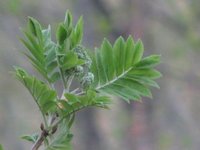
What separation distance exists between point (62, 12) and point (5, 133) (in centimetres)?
306

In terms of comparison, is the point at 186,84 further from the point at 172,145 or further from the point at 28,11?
the point at 28,11

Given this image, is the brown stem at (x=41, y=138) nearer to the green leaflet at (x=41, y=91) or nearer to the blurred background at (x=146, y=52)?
the green leaflet at (x=41, y=91)

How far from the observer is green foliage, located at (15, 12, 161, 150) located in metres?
1.00

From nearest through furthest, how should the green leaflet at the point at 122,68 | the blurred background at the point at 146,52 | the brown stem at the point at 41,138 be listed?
the brown stem at the point at 41,138 < the green leaflet at the point at 122,68 < the blurred background at the point at 146,52

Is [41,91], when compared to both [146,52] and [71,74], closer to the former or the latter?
[71,74]

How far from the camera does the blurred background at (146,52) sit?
7.39 metres

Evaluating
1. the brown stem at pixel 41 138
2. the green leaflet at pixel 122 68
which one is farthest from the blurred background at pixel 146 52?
the brown stem at pixel 41 138

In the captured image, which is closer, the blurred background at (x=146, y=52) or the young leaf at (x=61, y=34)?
the young leaf at (x=61, y=34)

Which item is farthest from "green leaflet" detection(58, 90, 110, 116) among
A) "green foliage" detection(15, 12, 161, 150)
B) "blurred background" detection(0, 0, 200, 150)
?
"blurred background" detection(0, 0, 200, 150)

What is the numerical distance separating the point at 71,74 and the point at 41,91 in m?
0.06

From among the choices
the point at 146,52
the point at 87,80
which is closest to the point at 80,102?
the point at 87,80

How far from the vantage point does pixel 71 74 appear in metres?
1.02

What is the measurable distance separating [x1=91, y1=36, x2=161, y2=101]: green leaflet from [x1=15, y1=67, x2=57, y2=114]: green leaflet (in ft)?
0.36

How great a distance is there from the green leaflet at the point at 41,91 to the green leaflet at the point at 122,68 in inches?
4.3
